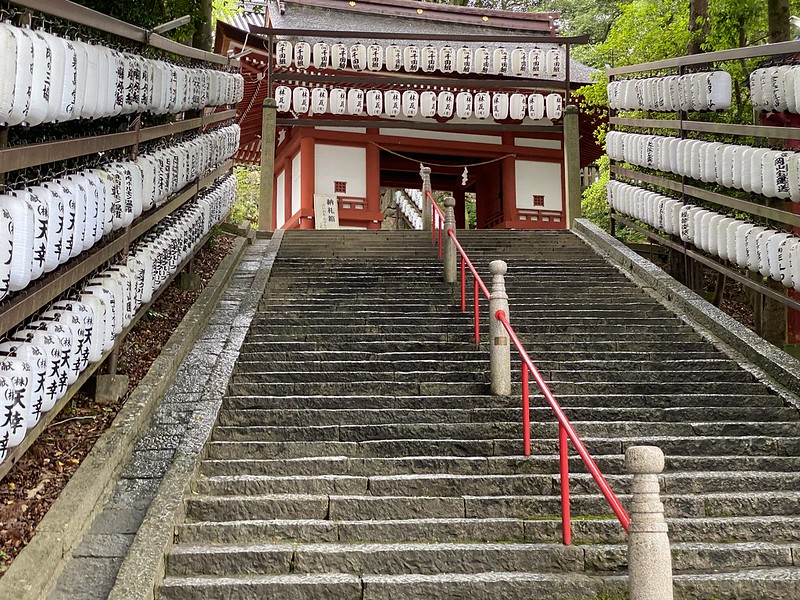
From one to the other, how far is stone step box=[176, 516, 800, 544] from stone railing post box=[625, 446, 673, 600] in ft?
4.14

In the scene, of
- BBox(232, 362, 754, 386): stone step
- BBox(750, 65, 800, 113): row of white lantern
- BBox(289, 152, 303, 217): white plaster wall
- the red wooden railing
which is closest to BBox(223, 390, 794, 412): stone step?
BBox(232, 362, 754, 386): stone step

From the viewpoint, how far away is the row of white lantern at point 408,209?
97.7 feet

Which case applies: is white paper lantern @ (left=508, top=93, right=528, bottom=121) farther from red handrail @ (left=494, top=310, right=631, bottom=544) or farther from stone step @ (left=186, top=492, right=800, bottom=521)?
stone step @ (left=186, top=492, right=800, bottom=521)

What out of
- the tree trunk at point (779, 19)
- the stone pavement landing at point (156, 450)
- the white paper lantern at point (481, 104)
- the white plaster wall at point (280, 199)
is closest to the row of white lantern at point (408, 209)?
the white plaster wall at point (280, 199)

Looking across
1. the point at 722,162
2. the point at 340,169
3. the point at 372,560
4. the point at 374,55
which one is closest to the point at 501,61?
the point at 374,55

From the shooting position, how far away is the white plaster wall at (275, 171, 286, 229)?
2241 cm

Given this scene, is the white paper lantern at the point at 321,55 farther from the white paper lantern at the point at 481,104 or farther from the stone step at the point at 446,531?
the stone step at the point at 446,531

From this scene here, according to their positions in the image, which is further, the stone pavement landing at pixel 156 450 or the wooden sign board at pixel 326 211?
the wooden sign board at pixel 326 211

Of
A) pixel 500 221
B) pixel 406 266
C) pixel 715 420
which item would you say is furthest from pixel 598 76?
pixel 715 420

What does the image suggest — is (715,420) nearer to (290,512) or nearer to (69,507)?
(290,512)

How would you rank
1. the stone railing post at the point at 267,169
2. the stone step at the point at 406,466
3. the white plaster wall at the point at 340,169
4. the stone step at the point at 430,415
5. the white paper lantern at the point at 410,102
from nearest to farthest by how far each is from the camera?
the stone step at the point at 406,466
the stone step at the point at 430,415
the stone railing post at the point at 267,169
the white paper lantern at the point at 410,102
the white plaster wall at the point at 340,169

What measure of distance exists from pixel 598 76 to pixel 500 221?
5083 mm

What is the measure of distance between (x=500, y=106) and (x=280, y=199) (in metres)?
7.84

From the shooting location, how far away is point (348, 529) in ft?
18.2
